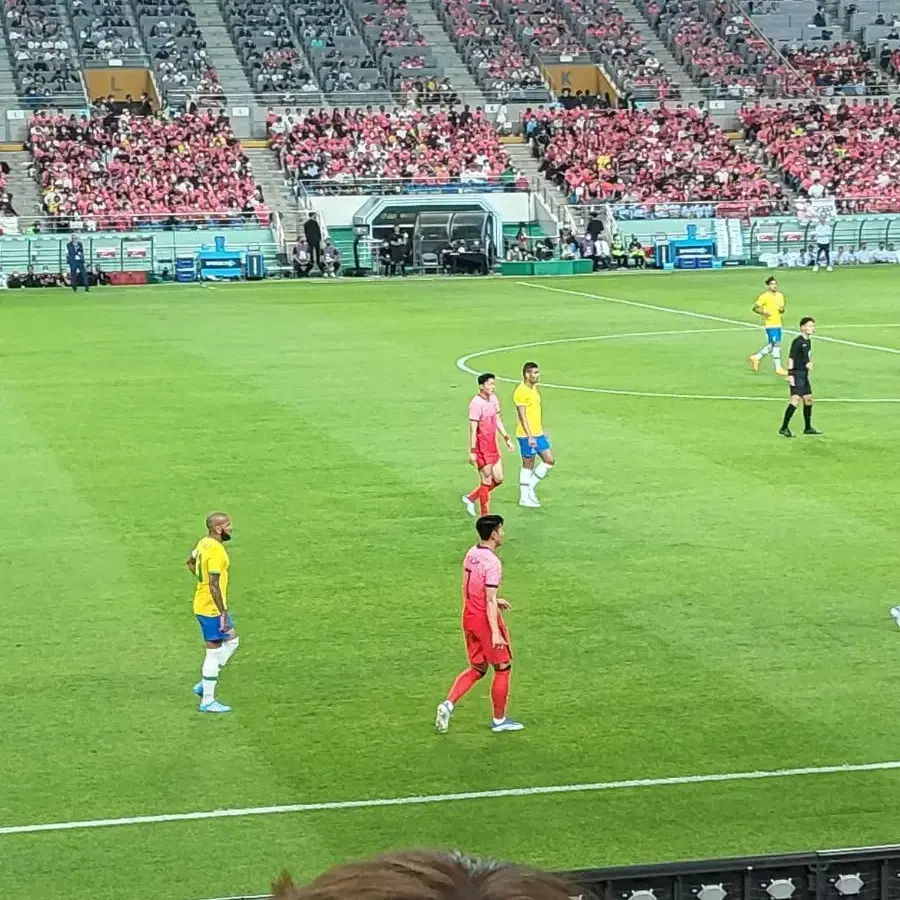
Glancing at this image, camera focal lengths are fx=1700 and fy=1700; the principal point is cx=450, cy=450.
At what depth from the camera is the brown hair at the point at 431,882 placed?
1.96 m

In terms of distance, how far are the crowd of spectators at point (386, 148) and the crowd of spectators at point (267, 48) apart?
326 cm

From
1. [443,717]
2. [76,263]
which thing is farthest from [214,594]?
[76,263]

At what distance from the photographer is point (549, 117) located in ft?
244

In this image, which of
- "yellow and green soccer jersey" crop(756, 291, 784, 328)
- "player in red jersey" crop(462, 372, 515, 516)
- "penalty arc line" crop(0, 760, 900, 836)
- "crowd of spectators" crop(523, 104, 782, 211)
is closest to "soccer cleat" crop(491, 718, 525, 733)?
"penalty arc line" crop(0, 760, 900, 836)

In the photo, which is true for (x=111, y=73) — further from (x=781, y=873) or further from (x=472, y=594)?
(x=781, y=873)

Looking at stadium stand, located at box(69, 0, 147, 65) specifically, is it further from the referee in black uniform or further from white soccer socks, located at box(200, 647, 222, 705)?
white soccer socks, located at box(200, 647, 222, 705)

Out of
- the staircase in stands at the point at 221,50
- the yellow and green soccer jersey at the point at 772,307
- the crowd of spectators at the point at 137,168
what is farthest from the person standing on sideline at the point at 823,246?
the yellow and green soccer jersey at the point at 772,307

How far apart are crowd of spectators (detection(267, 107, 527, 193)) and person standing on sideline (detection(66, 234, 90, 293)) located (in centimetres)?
1303

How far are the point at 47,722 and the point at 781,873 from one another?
7509mm

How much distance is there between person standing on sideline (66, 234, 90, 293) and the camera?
55625mm

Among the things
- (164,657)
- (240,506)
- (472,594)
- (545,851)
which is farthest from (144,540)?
(545,851)

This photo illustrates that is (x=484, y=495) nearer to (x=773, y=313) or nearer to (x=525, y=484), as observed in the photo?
(x=525, y=484)

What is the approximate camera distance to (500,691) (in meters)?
12.9

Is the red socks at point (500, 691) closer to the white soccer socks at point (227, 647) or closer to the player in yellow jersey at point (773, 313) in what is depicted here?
the white soccer socks at point (227, 647)
